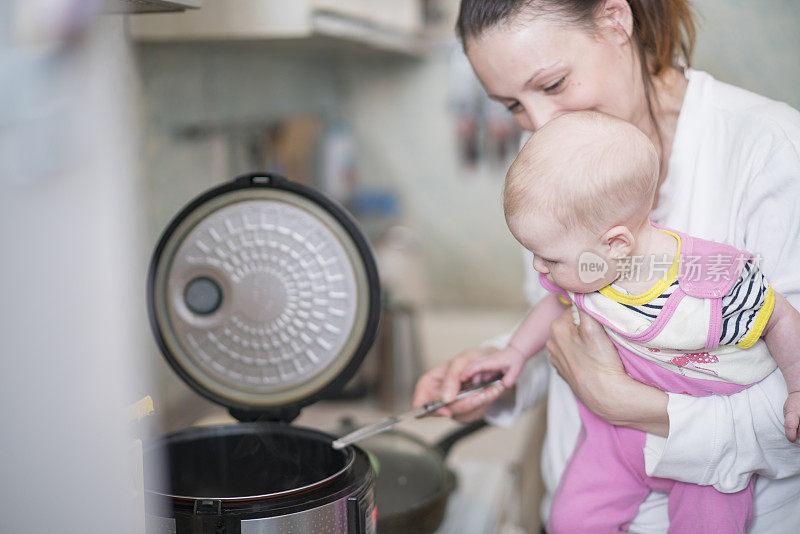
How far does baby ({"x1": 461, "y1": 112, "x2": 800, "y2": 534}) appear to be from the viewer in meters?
0.81

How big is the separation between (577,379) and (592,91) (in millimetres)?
368

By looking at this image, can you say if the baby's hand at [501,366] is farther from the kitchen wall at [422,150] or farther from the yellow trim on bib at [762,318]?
the kitchen wall at [422,150]

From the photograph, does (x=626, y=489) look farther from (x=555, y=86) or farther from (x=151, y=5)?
(x=151, y=5)

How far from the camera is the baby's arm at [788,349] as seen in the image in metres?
0.82

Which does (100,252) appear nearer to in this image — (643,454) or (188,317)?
(188,317)

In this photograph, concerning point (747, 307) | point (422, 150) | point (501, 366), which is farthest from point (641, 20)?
point (422, 150)

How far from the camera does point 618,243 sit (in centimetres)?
85

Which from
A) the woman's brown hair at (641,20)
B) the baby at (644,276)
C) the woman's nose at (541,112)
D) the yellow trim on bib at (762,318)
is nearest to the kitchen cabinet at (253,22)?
the woman's brown hair at (641,20)

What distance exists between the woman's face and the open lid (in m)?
0.28

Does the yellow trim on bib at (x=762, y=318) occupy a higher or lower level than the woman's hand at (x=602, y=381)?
higher

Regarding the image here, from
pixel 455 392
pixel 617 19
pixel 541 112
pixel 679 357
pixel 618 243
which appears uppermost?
pixel 617 19

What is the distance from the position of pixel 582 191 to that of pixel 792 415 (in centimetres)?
34

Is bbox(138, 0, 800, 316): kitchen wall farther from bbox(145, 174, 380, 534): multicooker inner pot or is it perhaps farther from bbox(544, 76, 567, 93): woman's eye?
bbox(544, 76, 567, 93): woman's eye

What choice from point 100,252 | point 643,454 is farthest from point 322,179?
point 100,252
